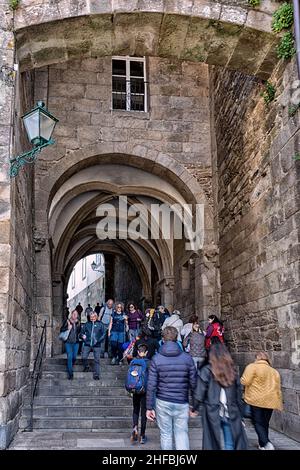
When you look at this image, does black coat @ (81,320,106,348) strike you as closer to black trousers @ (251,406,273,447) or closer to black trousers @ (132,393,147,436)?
black trousers @ (132,393,147,436)

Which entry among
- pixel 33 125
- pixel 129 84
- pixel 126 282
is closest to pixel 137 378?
pixel 33 125

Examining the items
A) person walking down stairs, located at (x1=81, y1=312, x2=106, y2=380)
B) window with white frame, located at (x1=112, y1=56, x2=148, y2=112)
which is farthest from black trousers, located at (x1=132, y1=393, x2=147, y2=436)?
window with white frame, located at (x1=112, y1=56, x2=148, y2=112)

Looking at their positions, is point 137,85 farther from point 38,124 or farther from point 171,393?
point 171,393

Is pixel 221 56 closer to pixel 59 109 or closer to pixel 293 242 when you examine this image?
pixel 293 242

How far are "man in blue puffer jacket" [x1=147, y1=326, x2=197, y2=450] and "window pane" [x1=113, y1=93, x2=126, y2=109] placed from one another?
24.9ft

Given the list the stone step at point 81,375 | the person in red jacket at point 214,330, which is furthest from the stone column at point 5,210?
the person in red jacket at point 214,330

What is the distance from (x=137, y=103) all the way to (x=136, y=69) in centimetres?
87

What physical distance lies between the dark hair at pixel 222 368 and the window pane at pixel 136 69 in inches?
336

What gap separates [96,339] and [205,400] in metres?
4.43

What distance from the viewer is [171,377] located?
4066 millimetres

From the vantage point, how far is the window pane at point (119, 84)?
10836mm

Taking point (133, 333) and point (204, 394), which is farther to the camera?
point (133, 333)

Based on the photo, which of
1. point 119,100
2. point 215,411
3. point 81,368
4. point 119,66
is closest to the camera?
point 215,411
